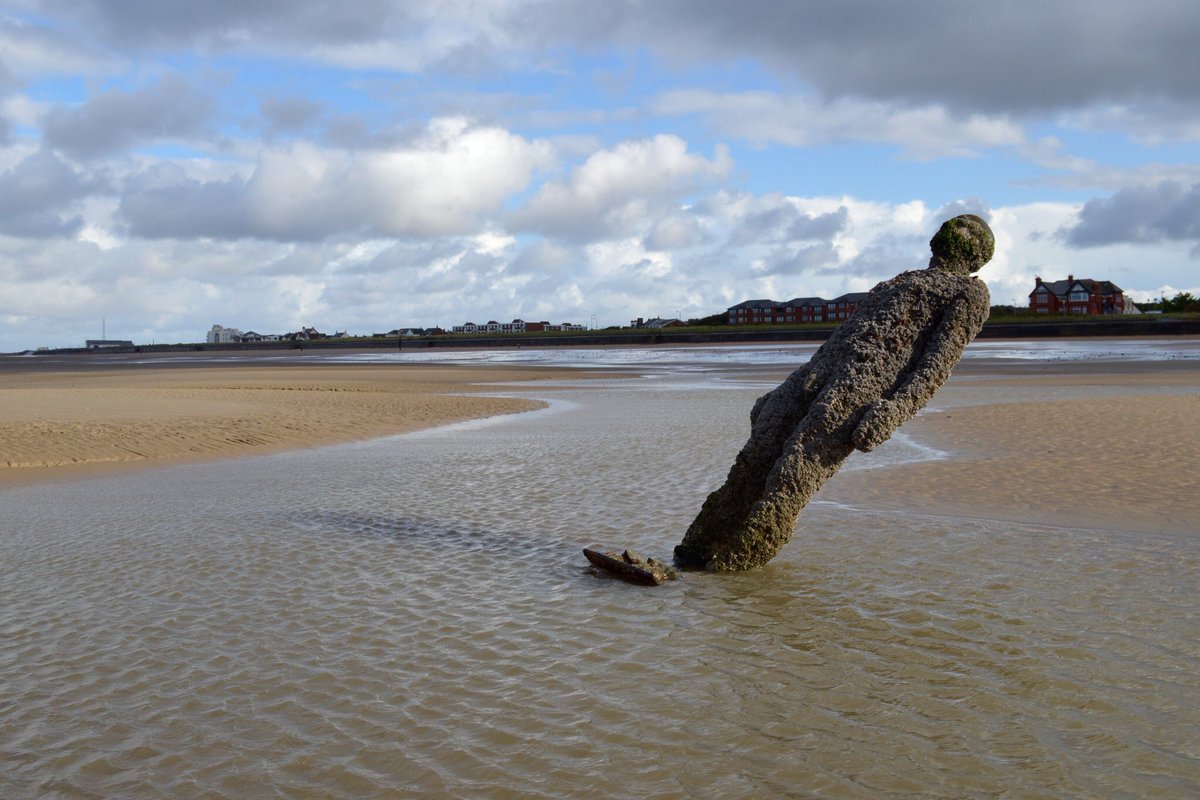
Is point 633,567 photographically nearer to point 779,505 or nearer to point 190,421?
point 779,505

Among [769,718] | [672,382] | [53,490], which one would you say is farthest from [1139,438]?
[672,382]

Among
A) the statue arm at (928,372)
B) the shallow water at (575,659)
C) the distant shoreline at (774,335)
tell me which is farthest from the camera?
the distant shoreline at (774,335)

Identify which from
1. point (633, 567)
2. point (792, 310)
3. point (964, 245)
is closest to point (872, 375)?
point (964, 245)

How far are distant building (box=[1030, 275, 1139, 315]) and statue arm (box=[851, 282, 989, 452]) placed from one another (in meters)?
140

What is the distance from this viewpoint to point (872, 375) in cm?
782

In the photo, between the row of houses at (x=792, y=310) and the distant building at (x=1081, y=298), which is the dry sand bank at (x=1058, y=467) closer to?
the distant building at (x=1081, y=298)

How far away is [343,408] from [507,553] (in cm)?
1698

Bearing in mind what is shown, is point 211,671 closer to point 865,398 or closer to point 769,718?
point 769,718

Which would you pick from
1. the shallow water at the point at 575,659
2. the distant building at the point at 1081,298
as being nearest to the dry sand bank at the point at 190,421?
the shallow water at the point at 575,659

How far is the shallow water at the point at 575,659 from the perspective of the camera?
473 centimetres

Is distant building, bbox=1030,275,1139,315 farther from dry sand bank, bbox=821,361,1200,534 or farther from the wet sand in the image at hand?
dry sand bank, bbox=821,361,1200,534

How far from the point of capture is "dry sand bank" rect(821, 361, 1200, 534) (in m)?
10.9

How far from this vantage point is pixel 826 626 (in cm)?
685

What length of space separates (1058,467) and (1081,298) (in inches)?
5505
